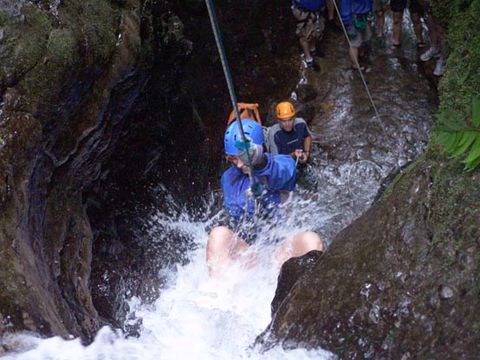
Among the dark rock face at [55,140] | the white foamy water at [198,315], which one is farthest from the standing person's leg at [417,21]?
the dark rock face at [55,140]

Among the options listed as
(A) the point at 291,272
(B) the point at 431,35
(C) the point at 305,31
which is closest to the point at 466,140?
(A) the point at 291,272

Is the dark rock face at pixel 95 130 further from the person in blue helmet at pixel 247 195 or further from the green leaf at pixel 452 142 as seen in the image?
the green leaf at pixel 452 142

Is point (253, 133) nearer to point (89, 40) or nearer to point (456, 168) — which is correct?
point (89, 40)

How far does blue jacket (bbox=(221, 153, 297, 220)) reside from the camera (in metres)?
5.91

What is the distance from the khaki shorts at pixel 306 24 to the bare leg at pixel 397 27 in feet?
3.58

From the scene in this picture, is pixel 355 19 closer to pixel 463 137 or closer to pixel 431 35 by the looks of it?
pixel 431 35

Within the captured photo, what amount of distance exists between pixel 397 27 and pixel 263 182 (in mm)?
4520

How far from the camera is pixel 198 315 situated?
5645 millimetres

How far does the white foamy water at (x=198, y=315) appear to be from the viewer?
13.4 feet

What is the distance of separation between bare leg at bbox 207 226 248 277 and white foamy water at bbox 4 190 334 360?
0.31 ft

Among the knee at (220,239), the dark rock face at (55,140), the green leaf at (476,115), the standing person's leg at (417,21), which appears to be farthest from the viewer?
the standing person's leg at (417,21)

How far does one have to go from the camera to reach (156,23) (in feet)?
25.1

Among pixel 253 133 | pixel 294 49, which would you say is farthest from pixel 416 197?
pixel 294 49

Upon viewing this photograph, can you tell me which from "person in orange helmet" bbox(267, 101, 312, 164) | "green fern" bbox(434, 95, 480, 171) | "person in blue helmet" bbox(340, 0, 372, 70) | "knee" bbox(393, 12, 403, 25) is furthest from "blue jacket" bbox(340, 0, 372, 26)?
"green fern" bbox(434, 95, 480, 171)
